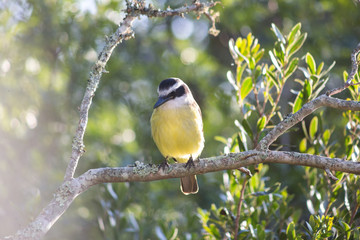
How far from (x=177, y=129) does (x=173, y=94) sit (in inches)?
16.1

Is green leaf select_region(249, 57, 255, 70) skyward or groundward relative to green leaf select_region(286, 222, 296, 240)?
skyward

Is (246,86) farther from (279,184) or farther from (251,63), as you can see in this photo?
(279,184)

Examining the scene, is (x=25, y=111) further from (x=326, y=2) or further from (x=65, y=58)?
(x=326, y=2)

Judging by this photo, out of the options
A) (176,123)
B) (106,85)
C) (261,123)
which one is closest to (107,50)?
(261,123)

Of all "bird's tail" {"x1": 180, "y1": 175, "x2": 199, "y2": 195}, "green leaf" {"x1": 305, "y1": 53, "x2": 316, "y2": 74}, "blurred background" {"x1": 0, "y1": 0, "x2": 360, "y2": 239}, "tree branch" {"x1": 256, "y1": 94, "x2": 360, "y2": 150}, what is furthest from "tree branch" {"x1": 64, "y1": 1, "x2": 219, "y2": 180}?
"blurred background" {"x1": 0, "y1": 0, "x2": 360, "y2": 239}

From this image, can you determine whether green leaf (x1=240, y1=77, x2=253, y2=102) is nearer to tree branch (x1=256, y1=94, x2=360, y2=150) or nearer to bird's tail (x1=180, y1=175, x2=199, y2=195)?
tree branch (x1=256, y1=94, x2=360, y2=150)

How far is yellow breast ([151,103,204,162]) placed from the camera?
448cm

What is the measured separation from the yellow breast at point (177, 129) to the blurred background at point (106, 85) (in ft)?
4.32

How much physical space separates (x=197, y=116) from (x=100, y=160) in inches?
83.3

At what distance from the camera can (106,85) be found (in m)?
7.26

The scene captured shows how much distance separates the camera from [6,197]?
5770 mm

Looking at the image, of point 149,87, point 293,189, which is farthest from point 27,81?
point 293,189

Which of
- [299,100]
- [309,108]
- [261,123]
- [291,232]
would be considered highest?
[299,100]

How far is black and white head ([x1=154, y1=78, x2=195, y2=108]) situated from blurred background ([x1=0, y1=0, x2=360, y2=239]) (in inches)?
54.8
